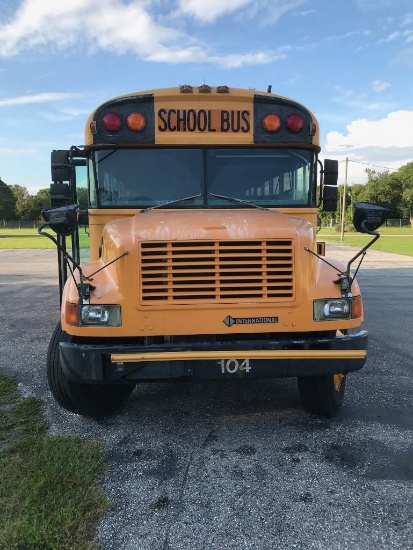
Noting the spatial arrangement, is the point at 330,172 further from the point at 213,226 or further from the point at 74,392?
the point at 74,392

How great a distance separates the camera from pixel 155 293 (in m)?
3.30

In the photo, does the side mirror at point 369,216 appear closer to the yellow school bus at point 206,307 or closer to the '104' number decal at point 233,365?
the yellow school bus at point 206,307

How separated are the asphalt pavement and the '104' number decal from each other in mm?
638

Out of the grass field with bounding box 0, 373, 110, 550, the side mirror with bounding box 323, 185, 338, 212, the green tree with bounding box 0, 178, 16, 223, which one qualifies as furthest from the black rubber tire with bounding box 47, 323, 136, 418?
the green tree with bounding box 0, 178, 16, 223

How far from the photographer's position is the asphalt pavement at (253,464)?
2562 millimetres

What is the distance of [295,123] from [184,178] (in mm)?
1074

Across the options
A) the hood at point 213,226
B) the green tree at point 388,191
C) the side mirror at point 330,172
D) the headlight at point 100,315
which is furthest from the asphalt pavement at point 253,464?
the green tree at point 388,191

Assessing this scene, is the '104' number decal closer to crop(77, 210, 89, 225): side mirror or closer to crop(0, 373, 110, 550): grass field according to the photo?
crop(0, 373, 110, 550): grass field

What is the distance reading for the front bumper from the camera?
3205mm

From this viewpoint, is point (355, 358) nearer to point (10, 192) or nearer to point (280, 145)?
point (280, 145)

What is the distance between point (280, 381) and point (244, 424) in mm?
1172

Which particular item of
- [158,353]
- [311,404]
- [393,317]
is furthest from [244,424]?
Result: [393,317]

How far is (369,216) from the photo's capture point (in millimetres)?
3375

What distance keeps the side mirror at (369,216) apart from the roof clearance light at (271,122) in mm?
1227
